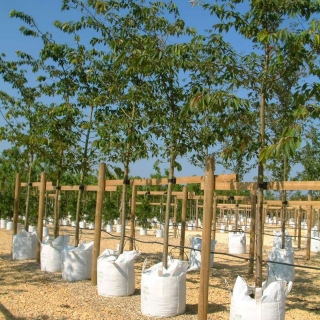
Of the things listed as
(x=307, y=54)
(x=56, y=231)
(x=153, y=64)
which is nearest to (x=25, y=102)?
(x=56, y=231)

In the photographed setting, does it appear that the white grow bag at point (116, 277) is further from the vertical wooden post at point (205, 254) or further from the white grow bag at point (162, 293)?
the vertical wooden post at point (205, 254)

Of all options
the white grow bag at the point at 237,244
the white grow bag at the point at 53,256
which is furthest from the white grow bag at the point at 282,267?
the white grow bag at the point at 237,244

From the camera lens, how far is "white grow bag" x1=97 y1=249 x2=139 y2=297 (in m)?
6.33

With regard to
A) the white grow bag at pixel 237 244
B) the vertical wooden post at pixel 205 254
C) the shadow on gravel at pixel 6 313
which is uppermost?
the vertical wooden post at pixel 205 254

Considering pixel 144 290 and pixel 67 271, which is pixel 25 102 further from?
pixel 144 290

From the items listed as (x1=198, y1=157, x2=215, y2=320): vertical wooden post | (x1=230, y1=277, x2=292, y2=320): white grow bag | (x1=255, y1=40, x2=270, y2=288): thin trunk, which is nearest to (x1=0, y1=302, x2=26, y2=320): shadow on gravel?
(x1=198, y1=157, x2=215, y2=320): vertical wooden post

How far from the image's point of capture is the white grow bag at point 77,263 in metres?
7.42

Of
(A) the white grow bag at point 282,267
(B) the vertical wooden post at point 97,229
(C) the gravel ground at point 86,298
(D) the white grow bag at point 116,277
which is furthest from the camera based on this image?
(A) the white grow bag at point 282,267

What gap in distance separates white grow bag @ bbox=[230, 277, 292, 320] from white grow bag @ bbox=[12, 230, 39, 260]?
20.0 feet

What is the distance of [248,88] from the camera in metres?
5.56

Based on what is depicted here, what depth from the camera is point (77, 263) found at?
24.4ft

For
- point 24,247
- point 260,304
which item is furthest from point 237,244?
point 260,304

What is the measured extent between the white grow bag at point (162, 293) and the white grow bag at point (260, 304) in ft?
2.96

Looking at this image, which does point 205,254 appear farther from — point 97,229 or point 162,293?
point 97,229
